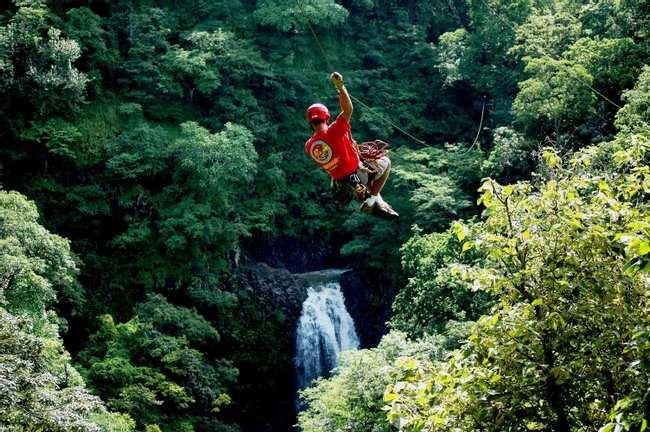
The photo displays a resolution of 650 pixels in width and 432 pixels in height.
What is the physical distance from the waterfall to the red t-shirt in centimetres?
1595

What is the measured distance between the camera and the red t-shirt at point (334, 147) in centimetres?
762

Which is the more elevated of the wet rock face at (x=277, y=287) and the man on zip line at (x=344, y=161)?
the wet rock face at (x=277, y=287)

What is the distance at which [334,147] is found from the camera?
7.73 m

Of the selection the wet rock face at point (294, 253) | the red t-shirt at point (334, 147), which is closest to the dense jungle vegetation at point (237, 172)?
the wet rock face at point (294, 253)

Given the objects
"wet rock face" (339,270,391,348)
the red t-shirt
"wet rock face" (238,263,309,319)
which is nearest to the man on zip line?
the red t-shirt

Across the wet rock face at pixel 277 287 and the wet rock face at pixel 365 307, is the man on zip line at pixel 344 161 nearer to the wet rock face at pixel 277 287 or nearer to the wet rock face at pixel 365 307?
the wet rock face at pixel 277 287

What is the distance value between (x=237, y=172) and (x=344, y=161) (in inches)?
585

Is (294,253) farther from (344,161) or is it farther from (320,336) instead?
(344,161)

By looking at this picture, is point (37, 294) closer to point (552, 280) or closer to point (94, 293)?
point (94, 293)

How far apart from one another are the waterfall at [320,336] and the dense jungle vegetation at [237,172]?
67cm

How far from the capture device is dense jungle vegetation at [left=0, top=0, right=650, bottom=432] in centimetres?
1630

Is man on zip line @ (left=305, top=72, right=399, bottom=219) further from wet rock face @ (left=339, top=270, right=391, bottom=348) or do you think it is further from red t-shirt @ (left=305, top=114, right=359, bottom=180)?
wet rock face @ (left=339, top=270, right=391, bottom=348)

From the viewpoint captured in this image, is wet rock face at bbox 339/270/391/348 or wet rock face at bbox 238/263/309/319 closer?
wet rock face at bbox 238/263/309/319

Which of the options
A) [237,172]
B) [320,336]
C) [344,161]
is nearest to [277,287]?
[320,336]
